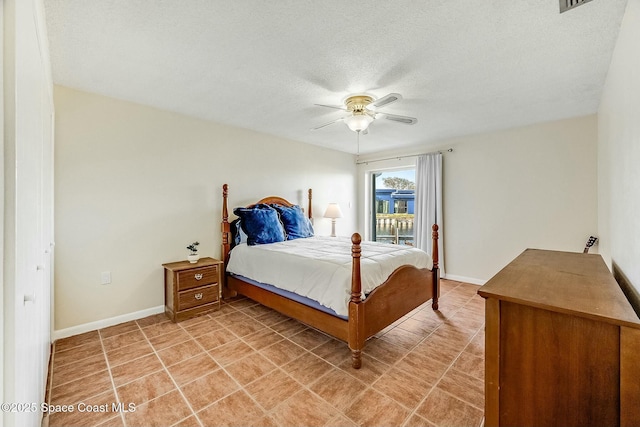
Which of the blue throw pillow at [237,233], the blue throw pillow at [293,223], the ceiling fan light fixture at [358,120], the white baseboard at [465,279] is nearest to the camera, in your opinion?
the ceiling fan light fixture at [358,120]

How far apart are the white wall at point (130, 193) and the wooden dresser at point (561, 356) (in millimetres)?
3177

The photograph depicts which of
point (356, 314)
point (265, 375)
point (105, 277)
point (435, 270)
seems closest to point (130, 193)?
point (105, 277)

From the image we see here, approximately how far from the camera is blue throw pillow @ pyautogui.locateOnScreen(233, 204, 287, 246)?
3443 millimetres

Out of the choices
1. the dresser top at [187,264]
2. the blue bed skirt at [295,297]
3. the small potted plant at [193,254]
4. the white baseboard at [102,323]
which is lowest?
the white baseboard at [102,323]

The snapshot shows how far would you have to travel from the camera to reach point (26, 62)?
0.99m

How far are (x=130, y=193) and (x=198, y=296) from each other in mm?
1312

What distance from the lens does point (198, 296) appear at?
2.96m

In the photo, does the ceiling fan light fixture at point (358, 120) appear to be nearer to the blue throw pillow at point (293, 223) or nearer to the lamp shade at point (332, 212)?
the blue throw pillow at point (293, 223)

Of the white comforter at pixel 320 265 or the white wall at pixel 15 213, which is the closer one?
the white wall at pixel 15 213

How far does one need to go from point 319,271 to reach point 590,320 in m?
1.67

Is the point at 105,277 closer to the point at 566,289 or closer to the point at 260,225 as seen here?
the point at 260,225

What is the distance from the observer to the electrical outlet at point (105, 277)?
2.70 m

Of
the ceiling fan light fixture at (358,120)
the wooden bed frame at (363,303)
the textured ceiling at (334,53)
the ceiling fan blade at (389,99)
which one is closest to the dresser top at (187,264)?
the wooden bed frame at (363,303)

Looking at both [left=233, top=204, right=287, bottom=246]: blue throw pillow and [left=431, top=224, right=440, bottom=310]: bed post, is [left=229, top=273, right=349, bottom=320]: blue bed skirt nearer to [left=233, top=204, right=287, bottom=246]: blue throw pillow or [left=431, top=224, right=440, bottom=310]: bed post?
[left=233, top=204, right=287, bottom=246]: blue throw pillow
